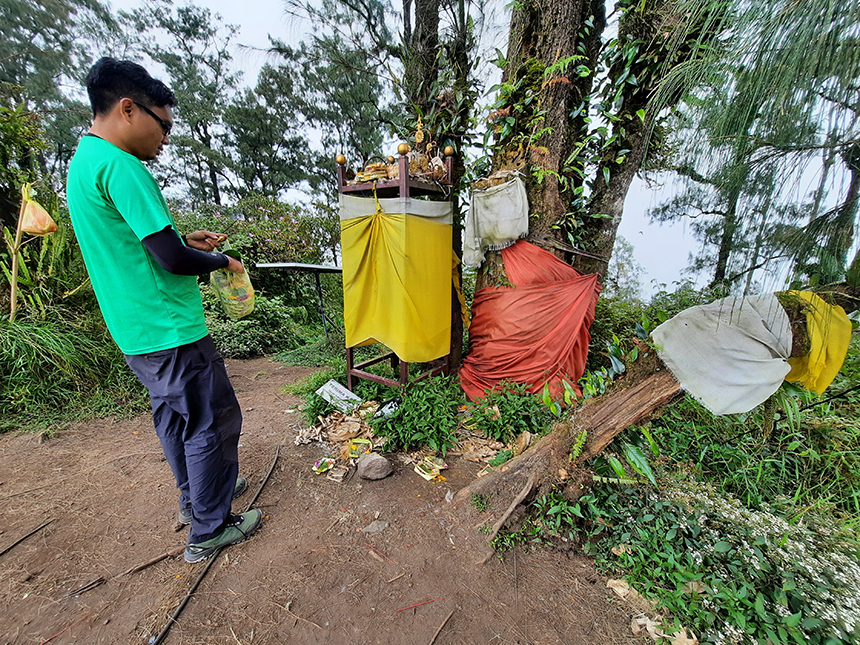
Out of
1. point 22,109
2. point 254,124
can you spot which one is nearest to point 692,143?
point 22,109

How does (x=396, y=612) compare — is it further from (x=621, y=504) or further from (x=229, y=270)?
(x=229, y=270)

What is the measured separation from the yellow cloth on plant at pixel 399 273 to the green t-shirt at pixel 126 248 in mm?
1298

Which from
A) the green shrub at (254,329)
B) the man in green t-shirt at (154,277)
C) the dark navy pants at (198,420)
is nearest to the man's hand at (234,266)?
the man in green t-shirt at (154,277)

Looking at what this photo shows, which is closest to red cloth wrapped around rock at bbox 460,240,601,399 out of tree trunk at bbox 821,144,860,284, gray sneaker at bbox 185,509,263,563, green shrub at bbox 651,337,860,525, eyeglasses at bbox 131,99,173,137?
green shrub at bbox 651,337,860,525

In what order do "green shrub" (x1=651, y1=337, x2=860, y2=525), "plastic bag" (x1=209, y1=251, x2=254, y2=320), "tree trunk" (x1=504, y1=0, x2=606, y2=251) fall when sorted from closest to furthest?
"plastic bag" (x1=209, y1=251, x2=254, y2=320)
"green shrub" (x1=651, y1=337, x2=860, y2=525)
"tree trunk" (x1=504, y1=0, x2=606, y2=251)

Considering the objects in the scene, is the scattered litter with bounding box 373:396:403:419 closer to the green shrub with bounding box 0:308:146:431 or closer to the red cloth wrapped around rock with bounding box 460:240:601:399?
the red cloth wrapped around rock with bounding box 460:240:601:399

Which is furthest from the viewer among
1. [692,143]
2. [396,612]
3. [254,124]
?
[254,124]

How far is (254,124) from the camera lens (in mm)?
12523

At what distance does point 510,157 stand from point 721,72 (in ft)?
6.74

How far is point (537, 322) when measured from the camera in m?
2.58

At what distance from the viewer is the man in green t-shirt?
1.17 meters

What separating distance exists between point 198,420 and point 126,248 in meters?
0.73

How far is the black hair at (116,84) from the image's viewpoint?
1182 mm

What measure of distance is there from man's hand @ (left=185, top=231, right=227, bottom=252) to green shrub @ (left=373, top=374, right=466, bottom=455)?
1.47 metres
